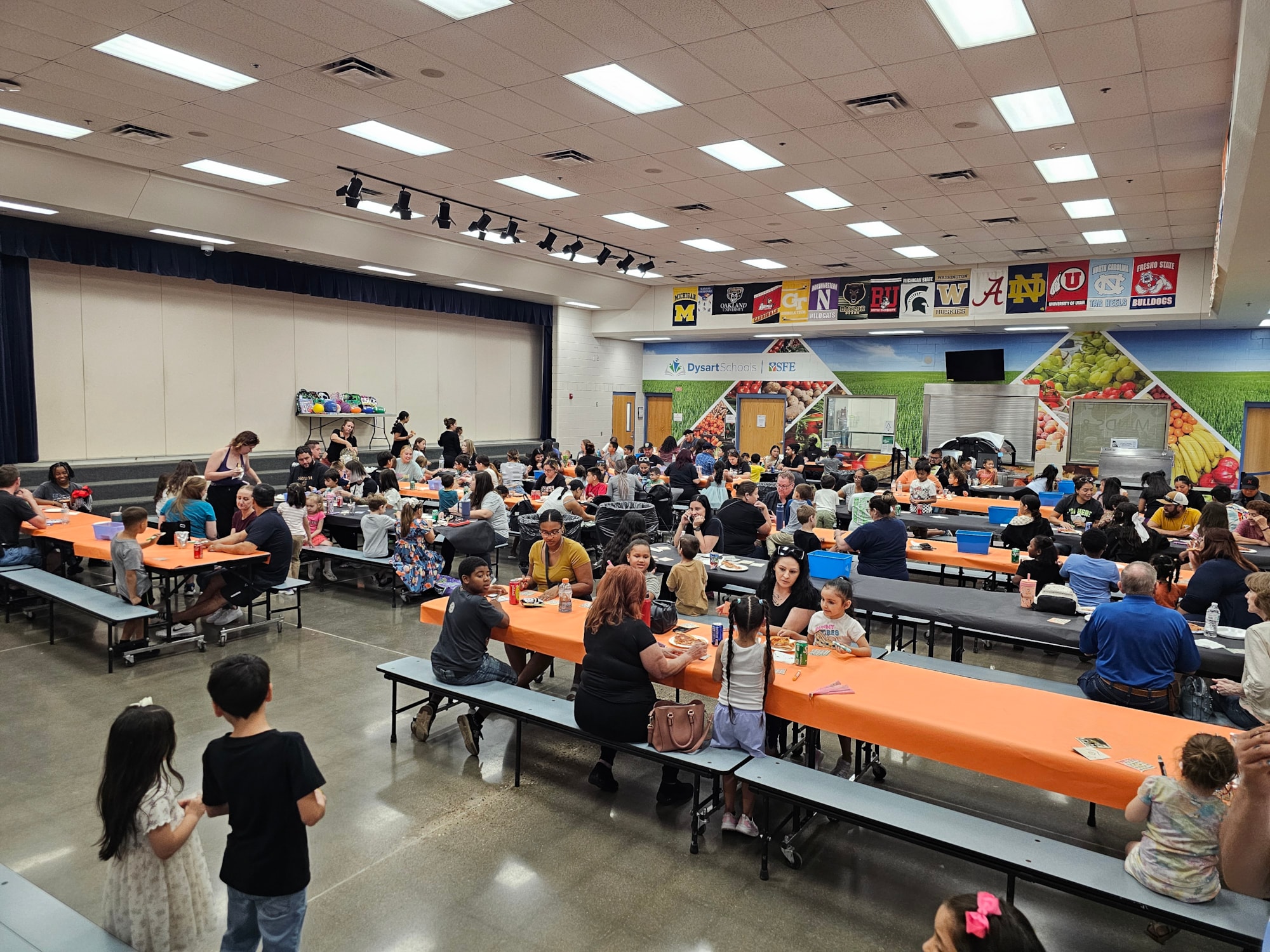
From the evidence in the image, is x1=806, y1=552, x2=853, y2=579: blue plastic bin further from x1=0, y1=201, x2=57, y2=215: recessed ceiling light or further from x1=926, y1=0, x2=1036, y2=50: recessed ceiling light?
x1=0, y1=201, x2=57, y2=215: recessed ceiling light

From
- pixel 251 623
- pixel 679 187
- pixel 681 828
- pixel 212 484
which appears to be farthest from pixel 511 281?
pixel 681 828

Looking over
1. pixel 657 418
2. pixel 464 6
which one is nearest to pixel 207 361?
pixel 464 6

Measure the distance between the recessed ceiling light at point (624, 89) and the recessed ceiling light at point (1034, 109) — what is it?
2677 mm

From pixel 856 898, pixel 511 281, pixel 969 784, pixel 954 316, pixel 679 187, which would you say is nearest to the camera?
pixel 856 898

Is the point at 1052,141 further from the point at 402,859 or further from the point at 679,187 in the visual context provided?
the point at 402,859

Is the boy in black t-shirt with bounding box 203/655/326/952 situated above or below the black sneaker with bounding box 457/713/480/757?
above

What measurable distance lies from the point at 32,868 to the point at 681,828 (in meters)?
2.90

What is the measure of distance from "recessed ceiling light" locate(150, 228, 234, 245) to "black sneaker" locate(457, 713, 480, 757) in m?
9.05

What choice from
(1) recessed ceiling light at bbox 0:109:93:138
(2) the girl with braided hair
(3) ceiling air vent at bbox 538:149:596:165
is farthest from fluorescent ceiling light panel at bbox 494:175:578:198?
(2) the girl with braided hair

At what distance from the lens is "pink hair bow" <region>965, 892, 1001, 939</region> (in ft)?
4.93

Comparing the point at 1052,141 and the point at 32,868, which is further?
the point at 1052,141

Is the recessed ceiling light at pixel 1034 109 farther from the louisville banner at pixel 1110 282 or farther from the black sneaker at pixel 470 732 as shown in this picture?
the louisville banner at pixel 1110 282

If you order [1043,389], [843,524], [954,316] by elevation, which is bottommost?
[843,524]

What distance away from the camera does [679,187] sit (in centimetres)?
930
